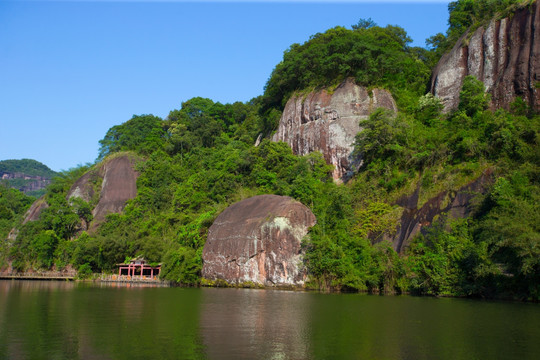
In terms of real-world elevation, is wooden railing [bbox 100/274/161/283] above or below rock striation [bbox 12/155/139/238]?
below

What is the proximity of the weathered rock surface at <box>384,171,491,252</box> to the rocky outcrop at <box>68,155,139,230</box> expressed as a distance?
121 feet

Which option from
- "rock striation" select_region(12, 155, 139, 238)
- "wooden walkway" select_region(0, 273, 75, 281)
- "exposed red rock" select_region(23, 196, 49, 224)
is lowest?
"wooden walkway" select_region(0, 273, 75, 281)

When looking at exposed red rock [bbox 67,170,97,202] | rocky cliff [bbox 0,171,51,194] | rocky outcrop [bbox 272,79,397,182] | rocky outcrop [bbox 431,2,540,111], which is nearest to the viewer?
rocky outcrop [bbox 431,2,540,111]

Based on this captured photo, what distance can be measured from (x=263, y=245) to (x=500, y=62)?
2427cm

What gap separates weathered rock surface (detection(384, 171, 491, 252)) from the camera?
94.6 feet

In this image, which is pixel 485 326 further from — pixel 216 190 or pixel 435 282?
pixel 216 190

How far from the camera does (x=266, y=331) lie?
13320 mm

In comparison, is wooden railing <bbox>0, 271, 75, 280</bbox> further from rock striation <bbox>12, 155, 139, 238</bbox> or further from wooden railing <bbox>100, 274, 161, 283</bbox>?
rock striation <bbox>12, 155, 139, 238</bbox>

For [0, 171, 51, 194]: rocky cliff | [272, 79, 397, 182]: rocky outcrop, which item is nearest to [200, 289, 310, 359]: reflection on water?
[272, 79, 397, 182]: rocky outcrop

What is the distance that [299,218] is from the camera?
33.2 metres

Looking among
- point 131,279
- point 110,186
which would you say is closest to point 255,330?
point 131,279

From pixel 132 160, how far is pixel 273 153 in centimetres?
2785

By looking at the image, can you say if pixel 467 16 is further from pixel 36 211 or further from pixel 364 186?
pixel 36 211

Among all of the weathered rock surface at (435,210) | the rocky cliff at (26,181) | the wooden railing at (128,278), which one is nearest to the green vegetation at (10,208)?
the wooden railing at (128,278)
